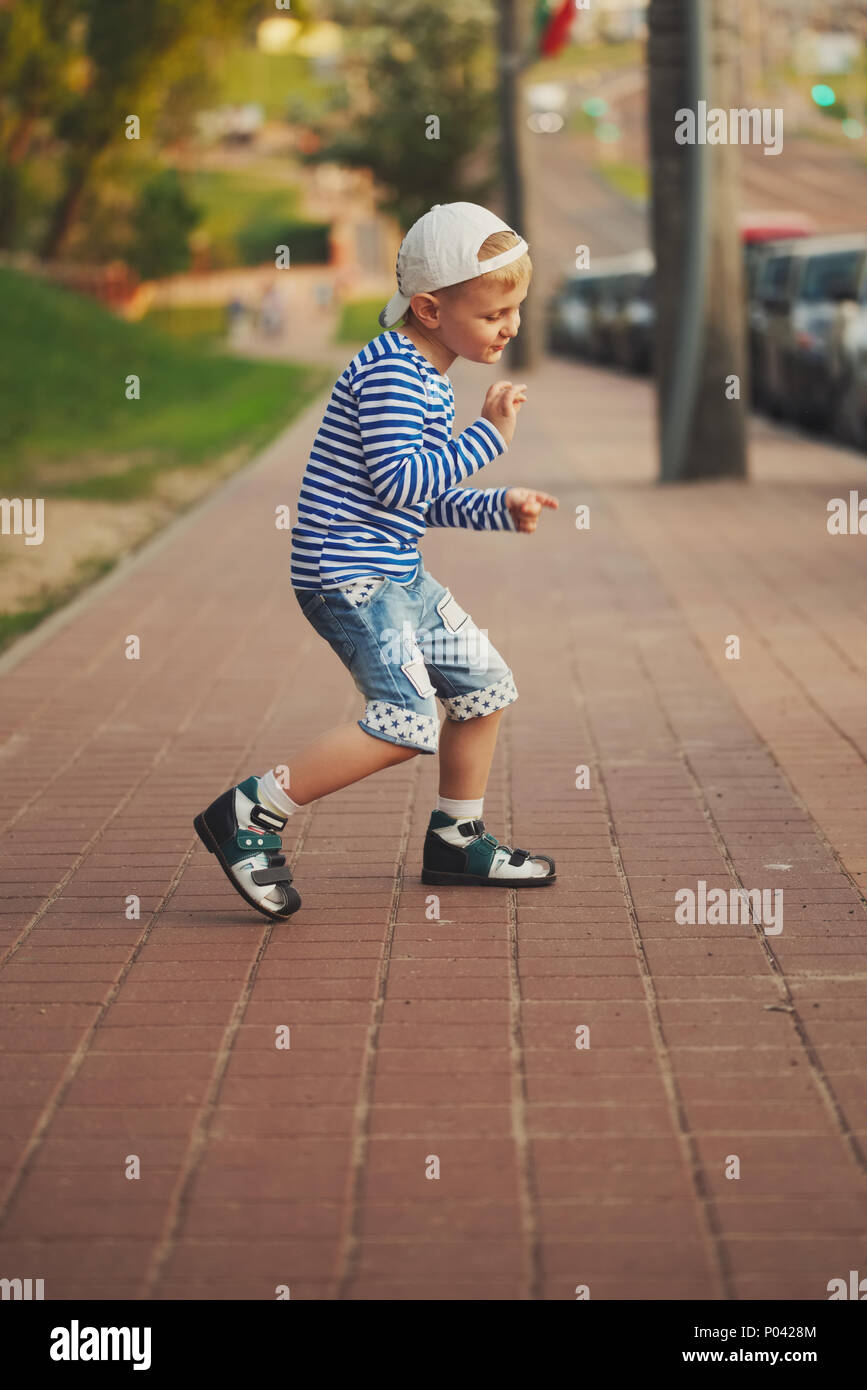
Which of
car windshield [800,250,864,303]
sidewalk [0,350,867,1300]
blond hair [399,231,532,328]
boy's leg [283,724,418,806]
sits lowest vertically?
sidewalk [0,350,867,1300]

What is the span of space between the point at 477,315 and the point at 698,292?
1020 centimetres

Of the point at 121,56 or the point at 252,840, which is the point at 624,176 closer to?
the point at 121,56

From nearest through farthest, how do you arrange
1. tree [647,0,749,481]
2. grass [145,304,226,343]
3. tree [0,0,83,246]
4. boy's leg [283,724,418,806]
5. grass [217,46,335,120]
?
boy's leg [283,724,418,806] < tree [647,0,749,481] < tree [0,0,83,246] < grass [145,304,226,343] < grass [217,46,335,120]

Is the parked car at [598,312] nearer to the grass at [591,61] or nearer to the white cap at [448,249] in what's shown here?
the white cap at [448,249]

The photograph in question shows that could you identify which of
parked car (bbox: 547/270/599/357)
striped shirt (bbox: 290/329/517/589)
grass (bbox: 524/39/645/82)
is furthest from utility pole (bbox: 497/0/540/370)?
grass (bbox: 524/39/645/82)

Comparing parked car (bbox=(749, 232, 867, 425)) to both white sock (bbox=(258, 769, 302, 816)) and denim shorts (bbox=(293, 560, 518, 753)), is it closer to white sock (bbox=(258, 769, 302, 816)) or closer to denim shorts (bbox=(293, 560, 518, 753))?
denim shorts (bbox=(293, 560, 518, 753))

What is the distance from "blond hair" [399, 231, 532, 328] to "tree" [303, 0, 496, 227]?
4018 cm

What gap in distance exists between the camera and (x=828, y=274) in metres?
19.0

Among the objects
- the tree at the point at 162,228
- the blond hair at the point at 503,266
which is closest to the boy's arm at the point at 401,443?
the blond hair at the point at 503,266

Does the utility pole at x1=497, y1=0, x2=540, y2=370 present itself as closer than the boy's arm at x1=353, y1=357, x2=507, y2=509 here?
No

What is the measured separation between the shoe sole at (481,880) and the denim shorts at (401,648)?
0.46 metres

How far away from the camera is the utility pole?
29531mm

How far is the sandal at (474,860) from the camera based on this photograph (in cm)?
479
